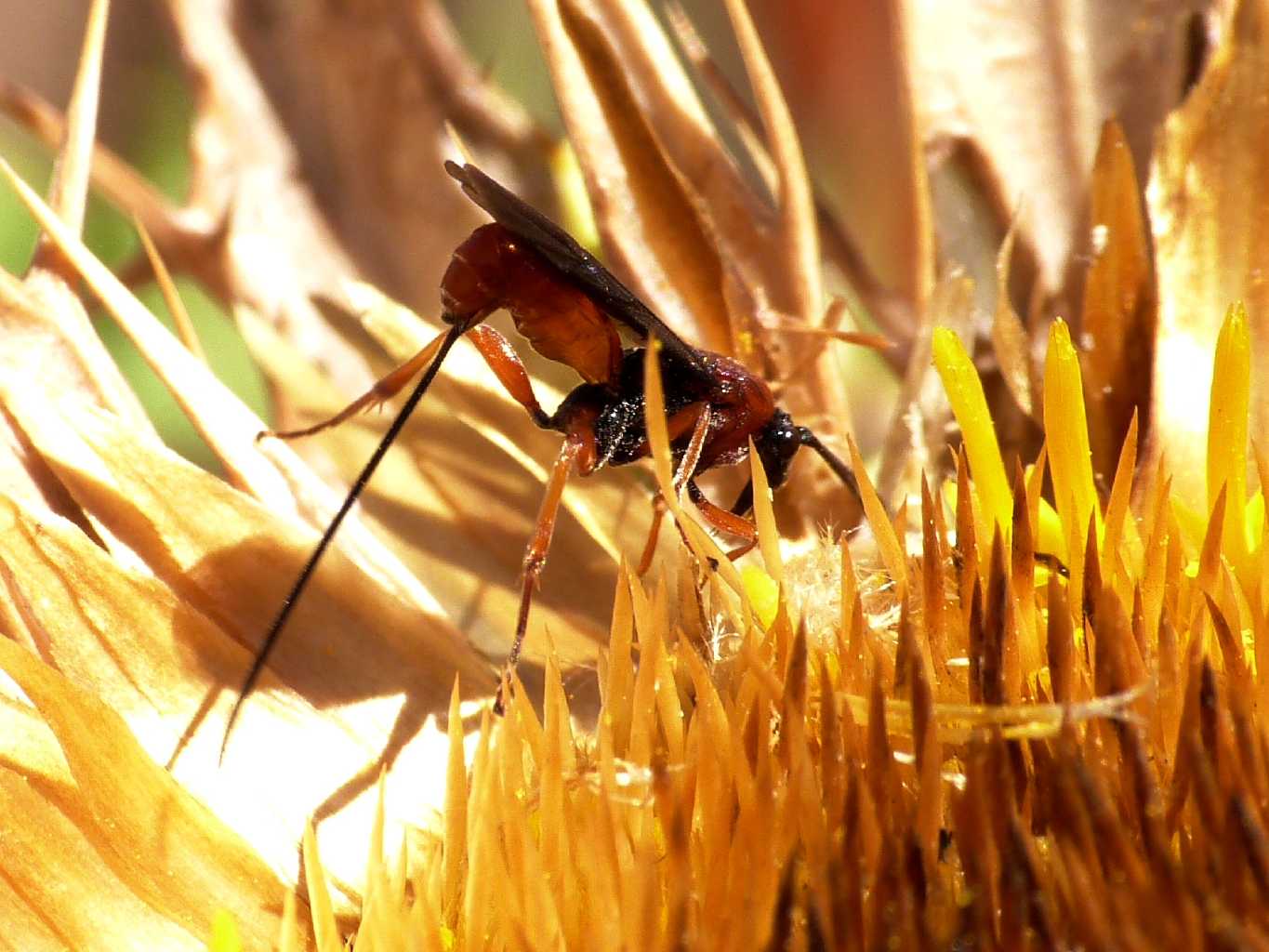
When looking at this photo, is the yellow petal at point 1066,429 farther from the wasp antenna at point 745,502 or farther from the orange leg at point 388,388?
the orange leg at point 388,388

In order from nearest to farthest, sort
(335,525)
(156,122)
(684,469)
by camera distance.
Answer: (335,525) → (684,469) → (156,122)

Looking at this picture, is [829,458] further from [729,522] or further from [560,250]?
[560,250]

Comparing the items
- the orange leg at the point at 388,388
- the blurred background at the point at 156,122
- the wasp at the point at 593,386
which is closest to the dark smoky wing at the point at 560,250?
the wasp at the point at 593,386

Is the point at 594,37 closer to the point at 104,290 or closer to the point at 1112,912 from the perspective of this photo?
the point at 104,290

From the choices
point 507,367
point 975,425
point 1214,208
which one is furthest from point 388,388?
point 1214,208

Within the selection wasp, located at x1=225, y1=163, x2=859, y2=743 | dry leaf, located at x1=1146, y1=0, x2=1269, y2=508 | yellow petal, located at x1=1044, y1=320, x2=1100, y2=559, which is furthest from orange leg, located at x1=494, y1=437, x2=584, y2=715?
dry leaf, located at x1=1146, y1=0, x2=1269, y2=508

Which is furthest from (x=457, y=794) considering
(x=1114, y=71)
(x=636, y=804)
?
(x=1114, y=71)
